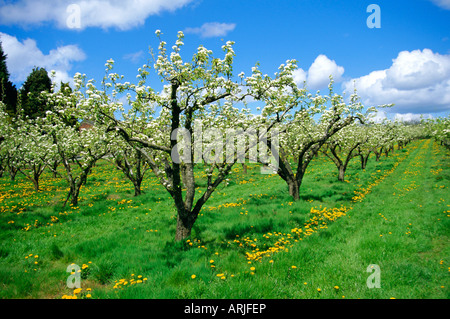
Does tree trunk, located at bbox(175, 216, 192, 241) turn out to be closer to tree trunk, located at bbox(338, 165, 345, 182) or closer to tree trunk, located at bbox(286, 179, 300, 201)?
tree trunk, located at bbox(286, 179, 300, 201)

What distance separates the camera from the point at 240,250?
8.49 meters

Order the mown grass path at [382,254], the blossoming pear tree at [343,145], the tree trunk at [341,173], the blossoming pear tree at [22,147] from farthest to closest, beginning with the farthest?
the blossoming pear tree at [343,145]
the tree trunk at [341,173]
the blossoming pear tree at [22,147]
the mown grass path at [382,254]

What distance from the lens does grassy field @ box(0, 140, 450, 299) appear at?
19.8 ft

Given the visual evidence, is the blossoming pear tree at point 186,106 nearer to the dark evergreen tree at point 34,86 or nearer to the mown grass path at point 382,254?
the mown grass path at point 382,254

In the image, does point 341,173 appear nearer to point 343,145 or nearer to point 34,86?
point 343,145

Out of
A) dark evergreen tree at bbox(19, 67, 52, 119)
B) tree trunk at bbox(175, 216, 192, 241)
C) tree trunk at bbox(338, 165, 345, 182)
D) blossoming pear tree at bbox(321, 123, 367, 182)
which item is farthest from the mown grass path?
dark evergreen tree at bbox(19, 67, 52, 119)

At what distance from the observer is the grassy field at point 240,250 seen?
6.03m

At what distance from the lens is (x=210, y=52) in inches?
307

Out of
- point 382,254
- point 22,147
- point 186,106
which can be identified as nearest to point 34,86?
point 22,147

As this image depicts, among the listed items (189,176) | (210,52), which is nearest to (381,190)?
(189,176)

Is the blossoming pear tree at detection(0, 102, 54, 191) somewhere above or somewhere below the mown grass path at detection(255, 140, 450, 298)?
above

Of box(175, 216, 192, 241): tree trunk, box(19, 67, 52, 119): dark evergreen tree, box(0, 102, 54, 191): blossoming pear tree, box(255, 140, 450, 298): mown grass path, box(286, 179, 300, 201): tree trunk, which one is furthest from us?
box(19, 67, 52, 119): dark evergreen tree

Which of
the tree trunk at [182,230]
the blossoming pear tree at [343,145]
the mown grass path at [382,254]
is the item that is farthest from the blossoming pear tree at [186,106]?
the blossoming pear tree at [343,145]
